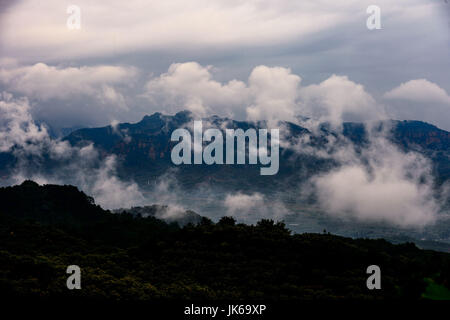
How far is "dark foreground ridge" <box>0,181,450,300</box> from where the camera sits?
85.8 feet

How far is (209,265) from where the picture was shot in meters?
36.5

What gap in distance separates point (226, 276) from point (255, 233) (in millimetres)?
12648

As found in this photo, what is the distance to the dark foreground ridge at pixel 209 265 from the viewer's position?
26.1 metres

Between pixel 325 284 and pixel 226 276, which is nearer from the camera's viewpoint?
pixel 325 284

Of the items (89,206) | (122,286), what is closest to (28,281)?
(122,286)

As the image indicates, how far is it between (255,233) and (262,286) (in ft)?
51.2

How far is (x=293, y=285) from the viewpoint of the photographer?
96.3ft
